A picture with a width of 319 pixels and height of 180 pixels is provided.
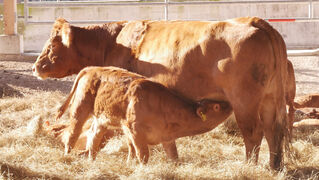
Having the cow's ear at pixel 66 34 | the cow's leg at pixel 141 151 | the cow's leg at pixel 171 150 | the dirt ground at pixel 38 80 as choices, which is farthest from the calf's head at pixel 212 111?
the dirt ground at pixel 38 80

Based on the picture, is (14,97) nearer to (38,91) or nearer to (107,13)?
(38,91)

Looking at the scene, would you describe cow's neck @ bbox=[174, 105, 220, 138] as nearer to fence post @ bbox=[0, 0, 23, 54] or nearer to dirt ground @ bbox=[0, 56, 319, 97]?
dirt ground @ bbox=[0, 56, 319, 97]

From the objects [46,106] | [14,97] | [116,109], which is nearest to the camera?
[116,109]

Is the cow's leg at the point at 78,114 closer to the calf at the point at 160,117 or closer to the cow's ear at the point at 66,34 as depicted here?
the calf at the point at 160,117

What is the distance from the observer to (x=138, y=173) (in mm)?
4781

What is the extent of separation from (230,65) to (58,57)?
8.23 feet

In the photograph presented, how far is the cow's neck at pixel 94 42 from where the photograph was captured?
6645 mm

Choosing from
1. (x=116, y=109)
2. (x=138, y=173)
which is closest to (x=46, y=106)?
(x=116, y=109)

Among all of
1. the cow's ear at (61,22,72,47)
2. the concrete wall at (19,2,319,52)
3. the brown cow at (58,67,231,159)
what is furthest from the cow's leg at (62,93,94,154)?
the concrete wall at (19,2,319,52)

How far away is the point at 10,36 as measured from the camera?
12.1m

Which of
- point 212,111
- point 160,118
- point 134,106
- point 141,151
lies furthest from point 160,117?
point 212,111

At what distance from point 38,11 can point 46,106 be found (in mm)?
7277

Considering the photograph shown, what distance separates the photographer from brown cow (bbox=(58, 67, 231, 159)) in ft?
16.6

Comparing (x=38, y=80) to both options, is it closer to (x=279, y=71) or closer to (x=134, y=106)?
(x=134, y=106)
